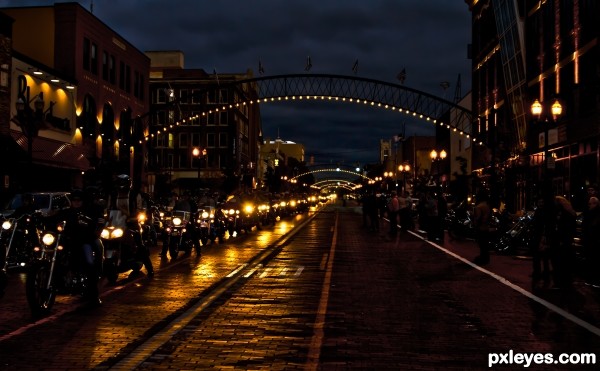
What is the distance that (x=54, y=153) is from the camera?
43.4 m

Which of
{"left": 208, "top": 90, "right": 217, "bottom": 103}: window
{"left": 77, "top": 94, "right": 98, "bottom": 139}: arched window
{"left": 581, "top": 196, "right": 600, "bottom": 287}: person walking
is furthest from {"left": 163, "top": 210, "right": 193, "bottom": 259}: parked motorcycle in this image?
{"left": 208, "top": 90, "right": 217, "bottom": 103}: window

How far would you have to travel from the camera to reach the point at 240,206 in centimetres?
3641

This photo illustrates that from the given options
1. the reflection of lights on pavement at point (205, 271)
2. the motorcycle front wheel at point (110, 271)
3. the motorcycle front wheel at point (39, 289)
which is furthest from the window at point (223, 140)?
the motorcycle front wheel at point (39, 289)

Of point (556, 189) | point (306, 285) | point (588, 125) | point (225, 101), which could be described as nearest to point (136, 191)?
point (306, 285)

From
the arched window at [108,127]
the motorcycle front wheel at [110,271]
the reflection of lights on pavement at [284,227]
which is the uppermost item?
the arched window at [108,127]

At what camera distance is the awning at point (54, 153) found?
39.7m

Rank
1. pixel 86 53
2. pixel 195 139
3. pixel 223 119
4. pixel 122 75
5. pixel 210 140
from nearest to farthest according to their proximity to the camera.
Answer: pixel 86 53, pixel 122 75, pixel 195 139, pixel 210 140, pixel 223 119

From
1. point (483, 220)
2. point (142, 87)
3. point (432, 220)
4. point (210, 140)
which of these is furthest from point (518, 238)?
point (210, 140)

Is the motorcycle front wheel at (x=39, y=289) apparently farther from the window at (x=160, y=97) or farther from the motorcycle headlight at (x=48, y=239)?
the window at (x=160, y=97)

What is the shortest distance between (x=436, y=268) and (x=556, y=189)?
77.1ft

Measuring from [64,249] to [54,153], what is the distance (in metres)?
33.4

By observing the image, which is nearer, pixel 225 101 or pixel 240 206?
pixel 240 206

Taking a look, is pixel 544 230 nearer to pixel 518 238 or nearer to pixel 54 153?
pixel 518 238

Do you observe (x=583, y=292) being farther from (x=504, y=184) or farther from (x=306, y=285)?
(x=504, y=184)
